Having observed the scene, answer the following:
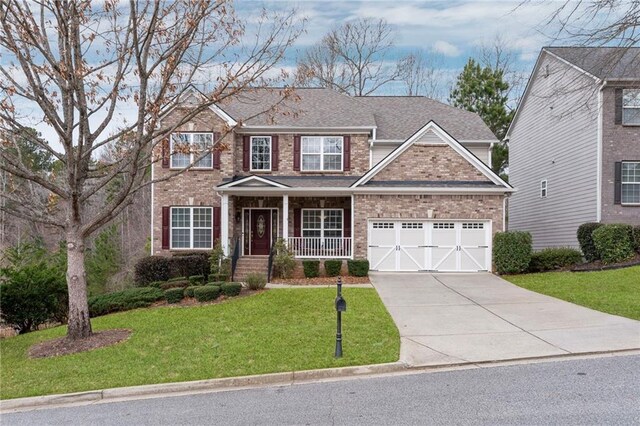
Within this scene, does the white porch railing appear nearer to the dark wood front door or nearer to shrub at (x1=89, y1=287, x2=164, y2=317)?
the dark wood front door

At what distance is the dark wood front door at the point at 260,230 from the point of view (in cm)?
1952

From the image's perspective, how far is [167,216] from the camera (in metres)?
18.4

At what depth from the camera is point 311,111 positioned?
66.6ft

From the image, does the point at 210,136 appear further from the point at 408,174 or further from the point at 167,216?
the point at 408,174

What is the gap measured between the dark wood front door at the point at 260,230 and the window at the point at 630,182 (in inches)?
533

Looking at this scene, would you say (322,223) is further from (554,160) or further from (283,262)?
(554,160)

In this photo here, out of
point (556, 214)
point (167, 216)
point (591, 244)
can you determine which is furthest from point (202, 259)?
point (556, 214)

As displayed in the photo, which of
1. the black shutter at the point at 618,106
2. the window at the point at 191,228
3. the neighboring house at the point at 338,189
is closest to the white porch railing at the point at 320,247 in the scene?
the neighboring house at the point at 338,189

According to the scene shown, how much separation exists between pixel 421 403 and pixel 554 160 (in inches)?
734

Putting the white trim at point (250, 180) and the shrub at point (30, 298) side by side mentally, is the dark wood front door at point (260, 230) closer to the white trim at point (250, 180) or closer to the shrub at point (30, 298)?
the white trim at point (250, 180)

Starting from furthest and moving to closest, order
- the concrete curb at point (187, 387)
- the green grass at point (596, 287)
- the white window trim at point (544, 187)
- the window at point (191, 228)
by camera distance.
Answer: the white window trim at point (544, 187) < the window at point (191, 228) < the green grass at point (596, 287) < the concrete curb at point (187, 387)

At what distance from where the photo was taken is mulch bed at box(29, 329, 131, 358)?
879cm

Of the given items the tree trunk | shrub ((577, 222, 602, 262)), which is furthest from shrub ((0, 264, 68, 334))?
shrub ((577, 222, 602, 262))

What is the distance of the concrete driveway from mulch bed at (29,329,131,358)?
18.7ft
